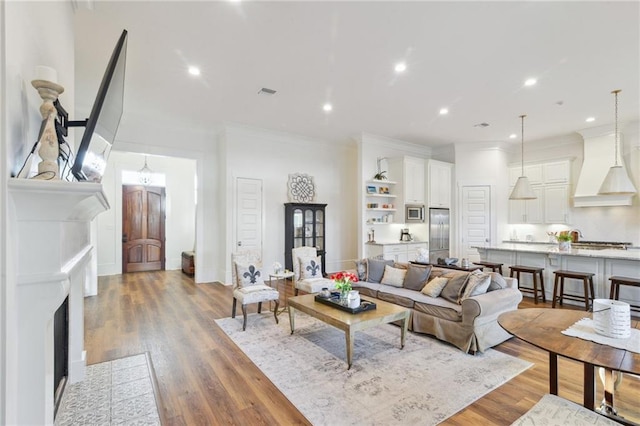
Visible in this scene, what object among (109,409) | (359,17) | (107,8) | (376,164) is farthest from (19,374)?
(376,164)

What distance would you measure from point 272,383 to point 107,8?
3.71 meters

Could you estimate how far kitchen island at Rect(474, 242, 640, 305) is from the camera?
14.8 ft

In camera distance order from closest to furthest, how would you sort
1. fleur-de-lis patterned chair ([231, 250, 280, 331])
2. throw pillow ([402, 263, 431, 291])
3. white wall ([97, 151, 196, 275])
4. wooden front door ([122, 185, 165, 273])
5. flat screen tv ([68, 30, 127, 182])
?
flat screen tv ([68, 30, 127, 182]) < fleur-de-lis patterned chair ([231, 250, 280, 331]) < throw pillow ([402, 263, 431, 291]) < white wall ([97, 151, 196, 275]) < wooden front door ([122, 185, 165, 273])

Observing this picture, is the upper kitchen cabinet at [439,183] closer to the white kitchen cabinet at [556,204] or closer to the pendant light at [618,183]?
the white kitchen cabinet at [556,204]

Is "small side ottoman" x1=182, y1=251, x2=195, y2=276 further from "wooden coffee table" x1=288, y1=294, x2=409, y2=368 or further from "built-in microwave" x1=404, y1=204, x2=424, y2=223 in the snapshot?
"built-in microwave" x1=404, y1=204, x2=424, y2=223

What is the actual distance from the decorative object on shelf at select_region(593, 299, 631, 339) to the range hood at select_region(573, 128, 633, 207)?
5.84 metres

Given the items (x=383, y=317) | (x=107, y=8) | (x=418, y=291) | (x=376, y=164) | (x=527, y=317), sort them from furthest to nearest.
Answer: (x=376, y=164), (x=418, y=291), (x=383, y=317), (x=107, y=8), (x=527, y=317)

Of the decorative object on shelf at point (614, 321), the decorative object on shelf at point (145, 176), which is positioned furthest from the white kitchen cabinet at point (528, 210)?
the decorative object on shelf at point (145, 176)

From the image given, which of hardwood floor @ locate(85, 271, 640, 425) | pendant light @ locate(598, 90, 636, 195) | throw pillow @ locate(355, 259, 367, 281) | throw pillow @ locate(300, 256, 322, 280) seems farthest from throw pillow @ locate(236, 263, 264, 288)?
pendant light @ locate(598, 90, 636, 195)

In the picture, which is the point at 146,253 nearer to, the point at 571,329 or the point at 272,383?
the point at 272,383

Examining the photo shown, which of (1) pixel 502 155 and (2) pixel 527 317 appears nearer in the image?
(2) pixel 527 317

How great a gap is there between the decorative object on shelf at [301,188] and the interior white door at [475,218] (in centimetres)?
389

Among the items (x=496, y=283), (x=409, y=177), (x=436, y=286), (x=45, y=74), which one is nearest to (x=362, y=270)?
(x=436, y=286)

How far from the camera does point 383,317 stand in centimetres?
322
